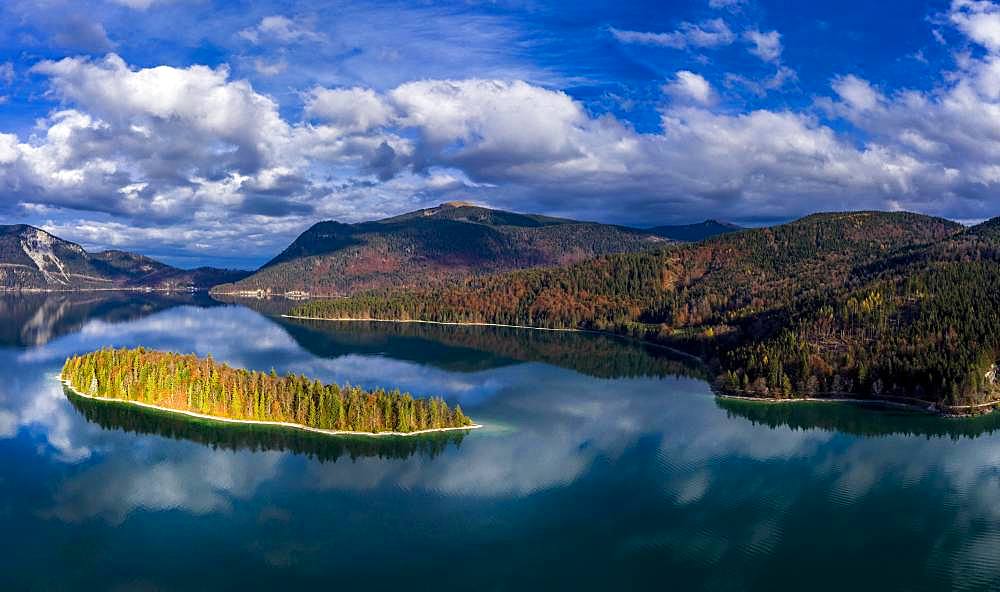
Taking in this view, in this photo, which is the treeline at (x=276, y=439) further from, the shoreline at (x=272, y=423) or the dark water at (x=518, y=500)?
the shoreline at (x=272, y=423)

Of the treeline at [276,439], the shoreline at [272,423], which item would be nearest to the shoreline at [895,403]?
the shoreline at [272,423]

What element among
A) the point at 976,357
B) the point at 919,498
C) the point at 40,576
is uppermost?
the point at 976,357

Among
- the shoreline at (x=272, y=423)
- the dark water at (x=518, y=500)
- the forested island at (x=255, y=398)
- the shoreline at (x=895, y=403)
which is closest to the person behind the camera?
the dark water at (x=518, y=500)

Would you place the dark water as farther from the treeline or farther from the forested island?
the forested island

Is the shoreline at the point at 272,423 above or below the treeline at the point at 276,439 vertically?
above

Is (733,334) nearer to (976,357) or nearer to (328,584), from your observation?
(976,357)

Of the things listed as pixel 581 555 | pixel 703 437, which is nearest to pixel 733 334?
pixel 703 437

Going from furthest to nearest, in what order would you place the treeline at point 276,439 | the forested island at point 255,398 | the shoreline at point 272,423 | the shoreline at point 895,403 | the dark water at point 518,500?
the shoreline at point 895,403
the forested island at point 255,398
the shoreline at point 272,423
the treeline at point 276,439
the dark water at point 518,500
